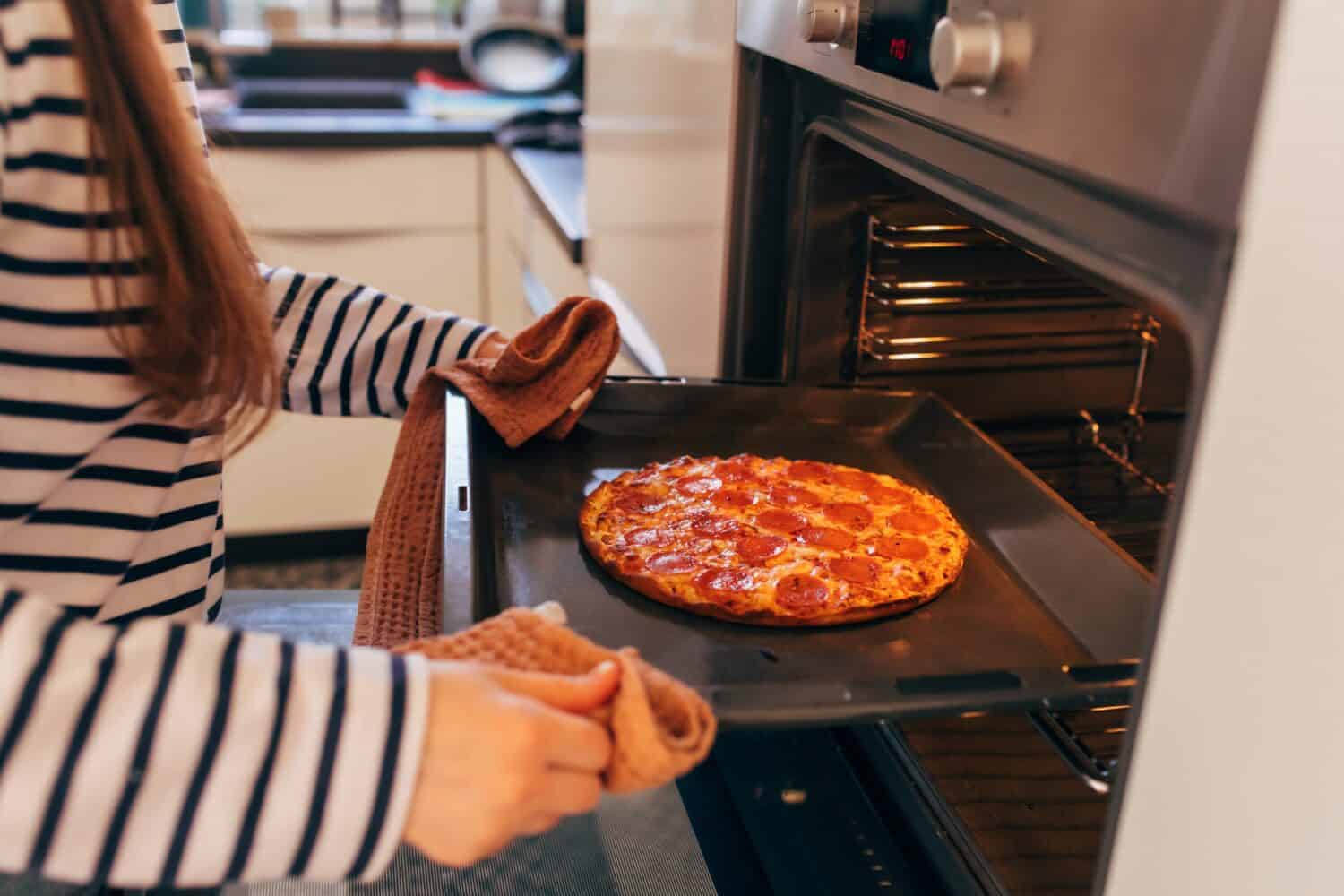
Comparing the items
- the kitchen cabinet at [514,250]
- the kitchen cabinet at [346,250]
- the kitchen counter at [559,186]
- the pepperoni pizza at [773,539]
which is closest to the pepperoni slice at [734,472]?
the pepperoni pizza at [773,539]

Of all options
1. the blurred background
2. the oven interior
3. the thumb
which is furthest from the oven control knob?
the thumb

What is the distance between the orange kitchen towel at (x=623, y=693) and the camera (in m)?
0.58

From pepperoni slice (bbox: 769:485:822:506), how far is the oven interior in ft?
0.46

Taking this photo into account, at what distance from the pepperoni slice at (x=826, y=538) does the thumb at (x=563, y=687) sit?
368 mm

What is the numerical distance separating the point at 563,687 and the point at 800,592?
0.28 meters

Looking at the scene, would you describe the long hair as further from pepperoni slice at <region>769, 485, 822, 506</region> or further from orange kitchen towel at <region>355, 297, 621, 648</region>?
pepperoni slice at <region>769, 485, 822, 506</region>

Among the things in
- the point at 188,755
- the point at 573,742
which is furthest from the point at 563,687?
the point at 188,755

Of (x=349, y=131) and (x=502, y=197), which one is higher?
(x=349, y=131)

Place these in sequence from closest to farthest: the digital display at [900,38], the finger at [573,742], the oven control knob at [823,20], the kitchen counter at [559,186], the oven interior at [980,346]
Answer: the finger at [573,742] < the digital display at [900,38] < the oven control knob at [823,20] < the oven interior at [980,346] < the kitchen counter at [559,186]

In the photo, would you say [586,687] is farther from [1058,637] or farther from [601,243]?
[601,243]

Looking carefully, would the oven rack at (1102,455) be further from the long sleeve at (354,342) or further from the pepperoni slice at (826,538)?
the long sleeve at (354,342)

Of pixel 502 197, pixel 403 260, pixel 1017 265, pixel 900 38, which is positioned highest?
pixel 900 38

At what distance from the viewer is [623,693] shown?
1.91ft

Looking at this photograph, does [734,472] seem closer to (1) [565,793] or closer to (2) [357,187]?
(1) [565,793]
